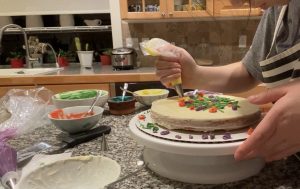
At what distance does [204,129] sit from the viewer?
0.65m

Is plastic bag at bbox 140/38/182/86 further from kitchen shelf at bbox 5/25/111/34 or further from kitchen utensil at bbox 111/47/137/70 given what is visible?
kitchen shelf at bbox 5/25/111/34

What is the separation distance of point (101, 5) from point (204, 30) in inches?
42.1

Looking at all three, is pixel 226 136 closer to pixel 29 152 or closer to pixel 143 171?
pixel 143 171

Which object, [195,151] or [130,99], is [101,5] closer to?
[130,99]

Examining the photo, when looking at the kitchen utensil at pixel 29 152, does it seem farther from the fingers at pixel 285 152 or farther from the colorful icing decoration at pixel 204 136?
the fingers at pixel 285 152

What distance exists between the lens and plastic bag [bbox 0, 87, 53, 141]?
1.00m

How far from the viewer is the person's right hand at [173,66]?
1.00m

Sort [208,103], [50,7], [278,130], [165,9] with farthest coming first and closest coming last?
[50,7] < [165,9] < [208,103] < [278,130]

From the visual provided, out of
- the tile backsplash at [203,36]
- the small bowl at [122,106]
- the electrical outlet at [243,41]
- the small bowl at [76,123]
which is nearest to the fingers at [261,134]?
the small bowl at [76,123]

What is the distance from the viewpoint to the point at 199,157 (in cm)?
62

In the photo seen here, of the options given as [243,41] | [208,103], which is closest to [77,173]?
[208,103]

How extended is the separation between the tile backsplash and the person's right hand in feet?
6.41

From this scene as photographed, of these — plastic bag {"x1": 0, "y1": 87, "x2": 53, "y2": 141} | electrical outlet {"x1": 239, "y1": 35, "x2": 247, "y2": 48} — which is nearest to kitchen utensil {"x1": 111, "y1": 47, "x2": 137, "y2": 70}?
electrical outlet {"x1": 239, "y1": 35, "x2": 247, "y2": 48}

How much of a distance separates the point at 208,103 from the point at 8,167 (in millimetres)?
496
